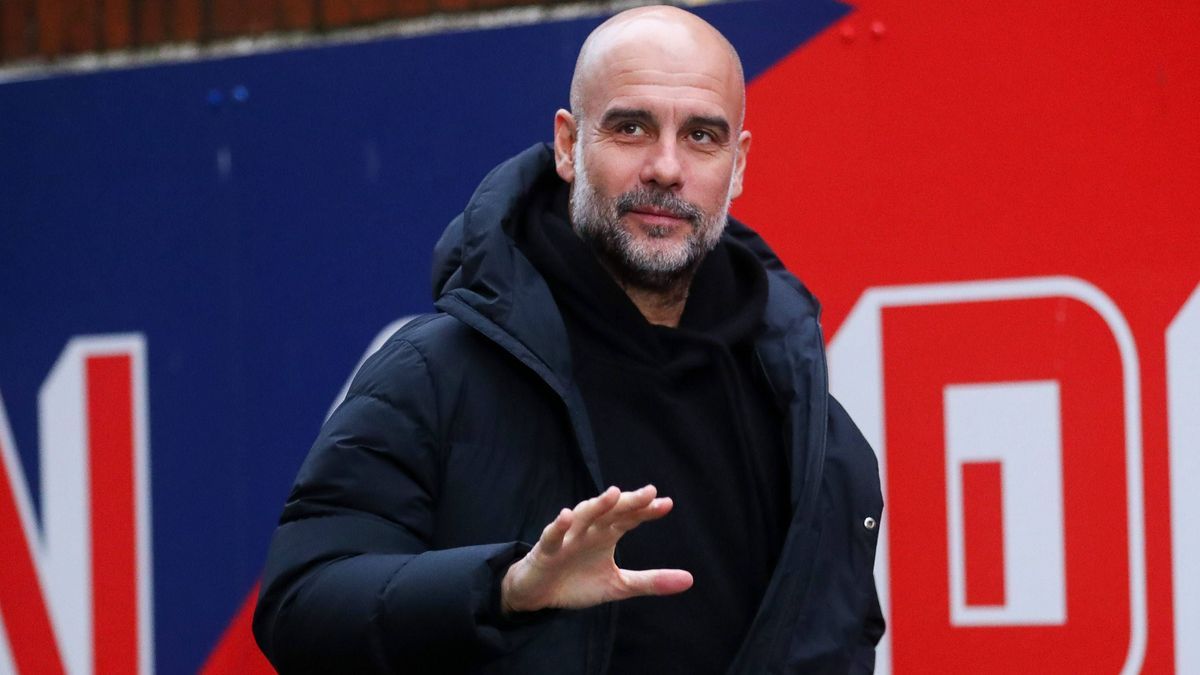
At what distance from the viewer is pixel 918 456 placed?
9.34 ft

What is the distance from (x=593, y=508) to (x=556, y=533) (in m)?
0.06

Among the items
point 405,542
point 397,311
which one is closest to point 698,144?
point 405,542

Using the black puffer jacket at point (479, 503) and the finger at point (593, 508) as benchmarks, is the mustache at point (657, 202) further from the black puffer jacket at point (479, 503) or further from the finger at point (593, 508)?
the finger at point (593, 508)

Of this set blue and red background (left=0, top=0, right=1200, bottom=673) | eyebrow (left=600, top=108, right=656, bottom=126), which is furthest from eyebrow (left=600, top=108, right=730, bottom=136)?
blue and red background (left=0, top=0, right=1200, bottom=673)

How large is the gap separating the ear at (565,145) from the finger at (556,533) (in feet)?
2.51

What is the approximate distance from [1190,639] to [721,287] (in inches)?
A: 43.2

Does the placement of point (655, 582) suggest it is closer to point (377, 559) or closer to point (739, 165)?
point (377, 559)

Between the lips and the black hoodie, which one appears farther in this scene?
the lips

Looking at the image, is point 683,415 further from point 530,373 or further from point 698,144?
point 698,144

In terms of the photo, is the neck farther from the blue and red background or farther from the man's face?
the blue and red background

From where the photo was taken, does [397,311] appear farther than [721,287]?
Yes

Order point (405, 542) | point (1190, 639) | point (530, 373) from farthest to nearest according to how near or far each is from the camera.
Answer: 1. point (1190, 639)
2. point (530, 373)
3. point (405, 542)

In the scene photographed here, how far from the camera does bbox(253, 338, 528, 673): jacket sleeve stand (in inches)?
69.6

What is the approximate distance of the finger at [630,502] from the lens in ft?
5.33
